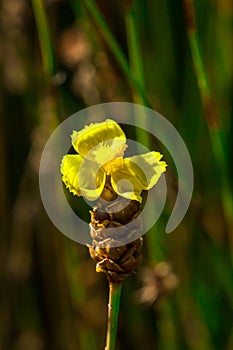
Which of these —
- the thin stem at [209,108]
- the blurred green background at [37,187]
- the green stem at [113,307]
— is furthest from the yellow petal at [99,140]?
the blurred green background at [37,187]

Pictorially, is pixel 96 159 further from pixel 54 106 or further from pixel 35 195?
pixel 35 195

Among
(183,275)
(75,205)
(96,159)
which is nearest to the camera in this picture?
(96,159)

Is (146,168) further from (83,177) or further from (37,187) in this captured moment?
(37,187)

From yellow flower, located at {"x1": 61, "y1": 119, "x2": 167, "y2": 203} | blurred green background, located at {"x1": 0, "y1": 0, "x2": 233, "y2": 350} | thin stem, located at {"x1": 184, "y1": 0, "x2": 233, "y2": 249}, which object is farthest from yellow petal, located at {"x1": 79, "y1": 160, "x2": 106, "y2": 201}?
blurred green background, located at {"x1": 0, "y1": 0, "x2": 233, "y2": 350}

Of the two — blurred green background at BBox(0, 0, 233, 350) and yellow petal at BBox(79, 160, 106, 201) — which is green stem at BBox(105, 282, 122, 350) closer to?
yellow petal at BBox(79, 160, 106, 201)

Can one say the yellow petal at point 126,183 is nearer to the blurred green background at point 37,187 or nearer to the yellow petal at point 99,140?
the yellow petal at point 99,140

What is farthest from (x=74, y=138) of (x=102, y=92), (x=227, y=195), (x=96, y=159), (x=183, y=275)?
(x=183, y=275)
